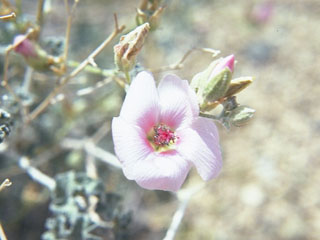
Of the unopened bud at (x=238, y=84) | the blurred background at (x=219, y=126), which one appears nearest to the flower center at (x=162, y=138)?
the unopened bud at (x=238, y=84)

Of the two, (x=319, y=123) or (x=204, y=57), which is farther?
(x=204, y=57)

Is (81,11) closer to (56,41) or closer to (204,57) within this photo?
(204,57)

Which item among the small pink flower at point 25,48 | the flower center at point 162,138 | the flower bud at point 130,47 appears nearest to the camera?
the flower bud at point 130,47

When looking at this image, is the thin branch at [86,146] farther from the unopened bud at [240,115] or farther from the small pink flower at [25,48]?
the unopened bud at [240,115]

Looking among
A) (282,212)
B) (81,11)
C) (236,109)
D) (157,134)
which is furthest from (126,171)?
(81,11)

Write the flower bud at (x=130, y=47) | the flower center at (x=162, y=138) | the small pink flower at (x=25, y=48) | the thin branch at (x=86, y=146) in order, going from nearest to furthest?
the flower bud at (x=130, y=47)
the flower center at (x=162, y=138)
the small pink flower at (x=25, y=48)
the thin branch at (x=86, y=146)

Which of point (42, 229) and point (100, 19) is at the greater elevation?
point (100, 19)

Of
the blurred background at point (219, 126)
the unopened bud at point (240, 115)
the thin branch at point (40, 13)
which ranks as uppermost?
the thin branch at point (40, 13)

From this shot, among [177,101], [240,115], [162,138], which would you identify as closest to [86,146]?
[162,138]
